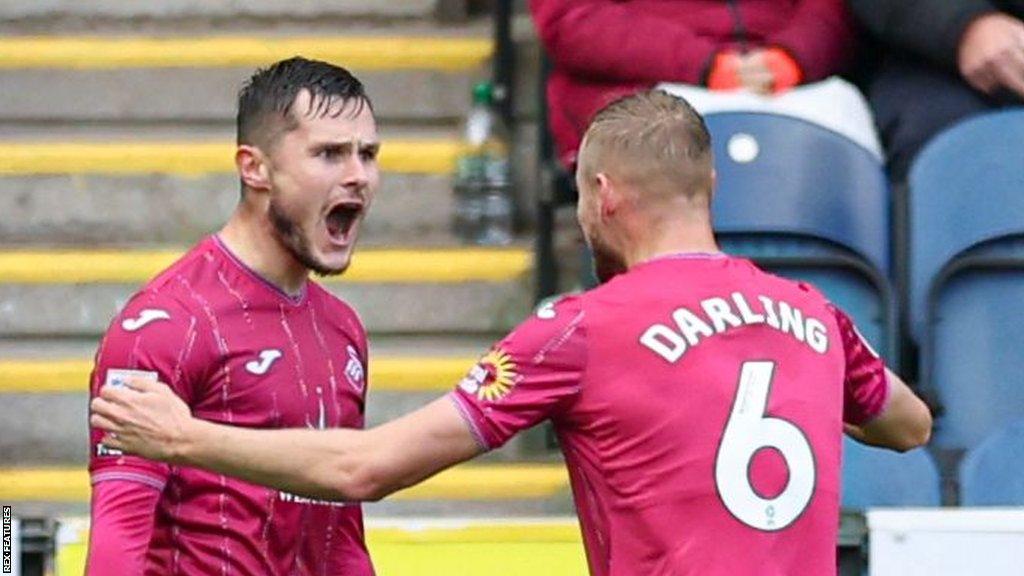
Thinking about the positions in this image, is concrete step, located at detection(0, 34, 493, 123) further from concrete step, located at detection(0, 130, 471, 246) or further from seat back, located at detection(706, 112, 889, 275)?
seat back, located at detection(706, 112, 889, 275)

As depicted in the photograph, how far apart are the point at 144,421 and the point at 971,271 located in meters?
2.80

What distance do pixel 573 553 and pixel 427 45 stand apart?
3022mm

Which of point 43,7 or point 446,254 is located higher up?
point 43,7

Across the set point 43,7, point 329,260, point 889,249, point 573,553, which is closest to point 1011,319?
point 889,249

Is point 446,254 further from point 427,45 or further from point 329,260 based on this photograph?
point 329,260

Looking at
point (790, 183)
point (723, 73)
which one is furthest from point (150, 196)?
point (790, 183)

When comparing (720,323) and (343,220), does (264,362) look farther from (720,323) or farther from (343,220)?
(720,323)

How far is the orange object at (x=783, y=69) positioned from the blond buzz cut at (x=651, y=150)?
8.02 ft

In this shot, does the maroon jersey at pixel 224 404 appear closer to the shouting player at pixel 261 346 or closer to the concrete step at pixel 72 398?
the shouting player at pixel 261 346

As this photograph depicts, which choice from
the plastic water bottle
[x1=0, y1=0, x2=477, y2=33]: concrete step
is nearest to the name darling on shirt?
the plastic water bottle

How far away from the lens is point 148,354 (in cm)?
422

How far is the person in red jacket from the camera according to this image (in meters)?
6.56

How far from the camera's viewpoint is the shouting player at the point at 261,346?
166 inches

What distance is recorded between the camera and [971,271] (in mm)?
6129
